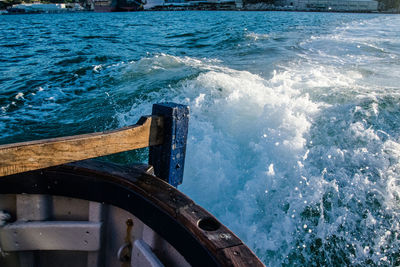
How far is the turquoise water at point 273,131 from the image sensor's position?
269 cm

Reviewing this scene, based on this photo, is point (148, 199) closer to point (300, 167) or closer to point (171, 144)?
point (171, 144)

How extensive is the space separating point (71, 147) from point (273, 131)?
2969mm

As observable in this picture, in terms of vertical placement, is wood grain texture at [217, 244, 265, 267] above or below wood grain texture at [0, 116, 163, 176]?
below

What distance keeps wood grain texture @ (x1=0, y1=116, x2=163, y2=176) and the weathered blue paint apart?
0.24 ft

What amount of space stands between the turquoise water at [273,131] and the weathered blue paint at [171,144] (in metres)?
1.16

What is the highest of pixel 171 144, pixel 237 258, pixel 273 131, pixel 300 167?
pixel 171 144

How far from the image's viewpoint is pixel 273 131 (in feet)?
13.0

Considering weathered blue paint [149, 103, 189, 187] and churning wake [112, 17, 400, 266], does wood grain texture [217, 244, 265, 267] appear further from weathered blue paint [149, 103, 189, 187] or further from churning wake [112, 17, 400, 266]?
churning wake [112, 17, 400, 266]

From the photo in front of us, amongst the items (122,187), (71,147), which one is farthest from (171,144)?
(71,147)

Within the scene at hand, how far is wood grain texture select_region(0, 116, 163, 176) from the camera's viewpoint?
129cm

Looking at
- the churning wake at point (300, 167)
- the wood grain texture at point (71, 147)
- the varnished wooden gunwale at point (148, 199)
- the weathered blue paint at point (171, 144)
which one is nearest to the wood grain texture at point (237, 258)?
the varnished wooden gunwale at point (148, 199)

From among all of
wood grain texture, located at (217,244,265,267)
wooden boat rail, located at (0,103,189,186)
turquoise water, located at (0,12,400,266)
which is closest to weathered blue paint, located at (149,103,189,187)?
wooden boat rail, located at (0,103,189,186)

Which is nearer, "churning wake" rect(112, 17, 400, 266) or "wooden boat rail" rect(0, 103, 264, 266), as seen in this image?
"wooden boat rail" rect(0, 103, 264, 266)

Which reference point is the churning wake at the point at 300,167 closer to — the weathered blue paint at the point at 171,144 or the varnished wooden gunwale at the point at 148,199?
the weathered blue paint at the point at 171,144
